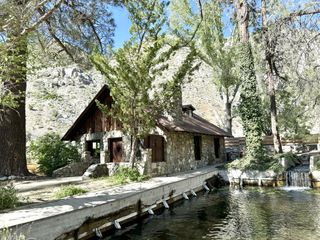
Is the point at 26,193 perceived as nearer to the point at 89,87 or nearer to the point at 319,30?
the point at 319,30

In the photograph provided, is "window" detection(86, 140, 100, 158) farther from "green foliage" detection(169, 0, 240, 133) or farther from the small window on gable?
"green foliage" detection(169, 0, 240, 133)

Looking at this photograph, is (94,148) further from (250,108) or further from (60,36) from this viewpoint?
(250,108)

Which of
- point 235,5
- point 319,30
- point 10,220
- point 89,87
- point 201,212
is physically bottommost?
point 201,212

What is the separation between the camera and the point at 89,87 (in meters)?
63.9

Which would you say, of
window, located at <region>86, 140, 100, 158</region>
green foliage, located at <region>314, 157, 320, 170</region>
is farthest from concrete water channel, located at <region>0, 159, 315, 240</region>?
window, located at <region>86, 140, 100, 158</region>

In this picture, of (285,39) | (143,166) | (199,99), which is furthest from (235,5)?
(199,99)

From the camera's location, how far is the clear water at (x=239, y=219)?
30.5 ft

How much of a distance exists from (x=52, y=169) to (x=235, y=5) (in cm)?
1670

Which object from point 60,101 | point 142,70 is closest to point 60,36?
point 142,70

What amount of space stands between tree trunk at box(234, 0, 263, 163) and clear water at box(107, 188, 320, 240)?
4.59 meters

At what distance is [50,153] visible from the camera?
66.9ft

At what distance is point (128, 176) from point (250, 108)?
370 inches

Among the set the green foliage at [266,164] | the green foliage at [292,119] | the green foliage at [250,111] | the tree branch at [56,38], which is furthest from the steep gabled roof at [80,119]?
the green foliage at [292,119]

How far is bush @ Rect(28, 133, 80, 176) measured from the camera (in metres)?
20.3
